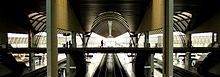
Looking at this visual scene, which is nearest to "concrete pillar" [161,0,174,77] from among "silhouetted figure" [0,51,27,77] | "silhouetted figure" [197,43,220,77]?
"silhouetted figure" [197,43,220,77]

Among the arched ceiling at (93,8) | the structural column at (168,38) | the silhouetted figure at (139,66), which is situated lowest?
the silhouetted figure at (139,66)

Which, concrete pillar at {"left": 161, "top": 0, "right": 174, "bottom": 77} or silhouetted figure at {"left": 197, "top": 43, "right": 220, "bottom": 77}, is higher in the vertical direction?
concrete pillar at {"left": 161, "top": 0, "right": 174, "bottom": 77}

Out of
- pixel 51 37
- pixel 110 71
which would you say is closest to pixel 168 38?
pixel 51 37

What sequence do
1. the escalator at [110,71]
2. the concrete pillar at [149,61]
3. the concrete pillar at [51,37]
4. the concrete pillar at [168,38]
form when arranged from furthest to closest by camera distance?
the escalator at [110,71], the concrete pillar at [149,61], the concrete pillar at [168,38], the concrete pillar at [51,37]

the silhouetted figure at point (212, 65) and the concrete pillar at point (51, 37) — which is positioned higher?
the concrete pillar at point (51, 37)

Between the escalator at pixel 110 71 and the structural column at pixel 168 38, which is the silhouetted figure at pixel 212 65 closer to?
the escalator at pixel 110 71

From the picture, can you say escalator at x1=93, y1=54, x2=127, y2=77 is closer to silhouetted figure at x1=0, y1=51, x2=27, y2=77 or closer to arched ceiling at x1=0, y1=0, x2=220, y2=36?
arched ceiling at x1=0, y1=0, x2=220, y2=36

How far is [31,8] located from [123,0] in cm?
453

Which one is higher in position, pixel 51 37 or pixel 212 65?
pixel 51 37

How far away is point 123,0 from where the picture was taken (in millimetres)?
15266

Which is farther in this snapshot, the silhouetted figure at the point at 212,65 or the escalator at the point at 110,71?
the escalator at the point at 110,71

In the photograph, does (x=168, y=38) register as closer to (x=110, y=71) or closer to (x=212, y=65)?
(x=212, y=65)

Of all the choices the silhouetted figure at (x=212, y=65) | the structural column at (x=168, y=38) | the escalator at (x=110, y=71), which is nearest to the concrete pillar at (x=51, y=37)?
the structural column at (x=168, y=38)

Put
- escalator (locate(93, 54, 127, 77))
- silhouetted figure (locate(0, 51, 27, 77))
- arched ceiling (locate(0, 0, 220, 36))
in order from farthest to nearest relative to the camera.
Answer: escalator (locate(93, 54, 127, 77))
silhouetted figure (locate(0, 51, 27, 77))
arched ceiling (locate(0, 0, 220, 36))
